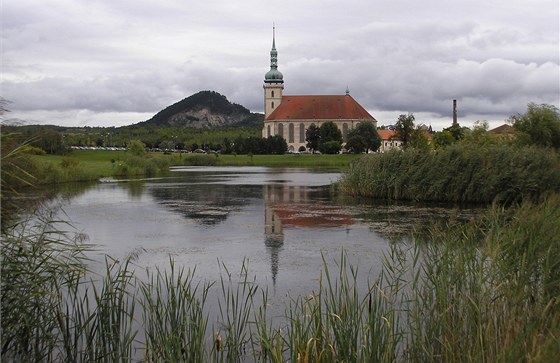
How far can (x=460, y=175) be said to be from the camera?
71.9 ft

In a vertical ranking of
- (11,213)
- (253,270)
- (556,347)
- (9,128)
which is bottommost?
(253,270)

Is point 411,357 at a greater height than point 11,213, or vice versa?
point 11,213

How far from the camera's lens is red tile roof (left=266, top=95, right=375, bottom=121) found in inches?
4181

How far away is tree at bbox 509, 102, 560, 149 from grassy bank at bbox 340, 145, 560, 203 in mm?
6107

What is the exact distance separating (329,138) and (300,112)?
766 inches

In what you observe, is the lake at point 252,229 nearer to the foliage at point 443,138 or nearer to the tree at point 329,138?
the foliage at point 443,138

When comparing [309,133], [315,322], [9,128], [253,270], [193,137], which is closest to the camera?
[315,322]

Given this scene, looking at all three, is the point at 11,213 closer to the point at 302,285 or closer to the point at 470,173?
the point at 302,285

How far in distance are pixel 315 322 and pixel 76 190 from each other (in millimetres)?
25210

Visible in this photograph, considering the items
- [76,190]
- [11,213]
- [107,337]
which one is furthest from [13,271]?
[76,190]

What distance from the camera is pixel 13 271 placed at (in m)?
5.63

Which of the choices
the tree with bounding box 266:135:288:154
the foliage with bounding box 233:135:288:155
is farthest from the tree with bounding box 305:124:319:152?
the foliage with bounding box 233:135:288:155

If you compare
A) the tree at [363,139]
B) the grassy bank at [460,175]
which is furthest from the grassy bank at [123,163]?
the grassy bank at [460,175]

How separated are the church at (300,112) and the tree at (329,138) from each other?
13675 millimetres
